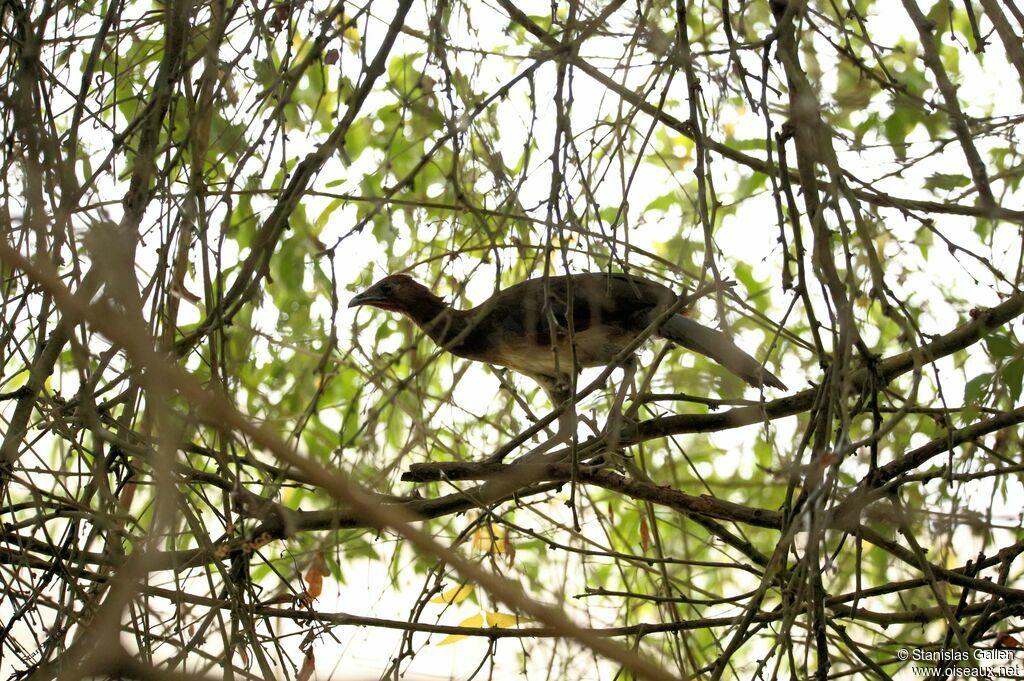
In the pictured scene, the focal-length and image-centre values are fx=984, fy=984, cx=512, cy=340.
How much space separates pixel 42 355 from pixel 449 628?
1.43m

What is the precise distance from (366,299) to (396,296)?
149 mm

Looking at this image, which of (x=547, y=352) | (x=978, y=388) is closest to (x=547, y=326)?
(x=547, y=352)

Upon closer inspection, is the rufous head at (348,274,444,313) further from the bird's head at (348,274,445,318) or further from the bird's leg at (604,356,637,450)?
the bird's leg at (604,356,637,450)

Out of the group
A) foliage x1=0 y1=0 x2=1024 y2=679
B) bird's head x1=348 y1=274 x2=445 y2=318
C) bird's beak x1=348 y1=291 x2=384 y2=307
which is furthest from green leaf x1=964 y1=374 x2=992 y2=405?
bird's beak x1=348 y1=291 x2=384 y2=307

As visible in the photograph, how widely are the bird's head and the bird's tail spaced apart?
1154 millimetres

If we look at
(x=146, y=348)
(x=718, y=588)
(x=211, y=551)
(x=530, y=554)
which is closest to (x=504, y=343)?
(x=530, y=554)

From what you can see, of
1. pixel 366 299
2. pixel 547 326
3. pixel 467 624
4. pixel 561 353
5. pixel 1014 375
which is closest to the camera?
pixel 1014 375

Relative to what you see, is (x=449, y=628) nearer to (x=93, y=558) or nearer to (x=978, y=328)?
(x=93, y=558)

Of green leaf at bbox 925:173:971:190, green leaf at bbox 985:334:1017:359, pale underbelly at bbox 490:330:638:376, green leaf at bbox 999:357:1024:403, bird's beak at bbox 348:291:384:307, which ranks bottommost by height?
green leaf at bbox 999:357:1024:403

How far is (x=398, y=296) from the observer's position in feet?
15.9

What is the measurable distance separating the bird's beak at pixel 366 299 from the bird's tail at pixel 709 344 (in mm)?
1406

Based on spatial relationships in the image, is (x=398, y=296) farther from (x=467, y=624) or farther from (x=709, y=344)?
(x=467, y=624)

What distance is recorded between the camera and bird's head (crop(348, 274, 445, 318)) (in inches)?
189

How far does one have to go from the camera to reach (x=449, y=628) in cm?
304
